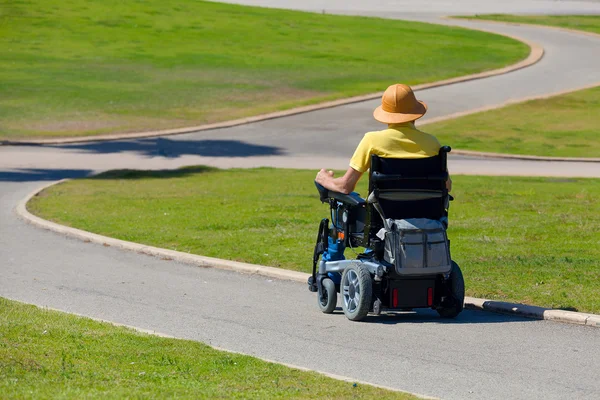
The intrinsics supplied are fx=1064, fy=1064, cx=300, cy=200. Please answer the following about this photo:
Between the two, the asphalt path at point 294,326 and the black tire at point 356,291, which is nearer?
the asphalt path at point 294,326

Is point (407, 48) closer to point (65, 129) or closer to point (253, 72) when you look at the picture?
point (253, 72)

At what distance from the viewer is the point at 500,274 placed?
10797 mm

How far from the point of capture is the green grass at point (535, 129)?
90.0 feet

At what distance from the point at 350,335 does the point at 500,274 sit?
2.81m

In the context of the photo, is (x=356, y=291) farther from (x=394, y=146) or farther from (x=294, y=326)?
(x=394, y=146)

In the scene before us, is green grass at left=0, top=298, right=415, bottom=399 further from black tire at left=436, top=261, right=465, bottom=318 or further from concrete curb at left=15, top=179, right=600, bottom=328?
concrete curb at left=15, top=179, right=600, bottom=328

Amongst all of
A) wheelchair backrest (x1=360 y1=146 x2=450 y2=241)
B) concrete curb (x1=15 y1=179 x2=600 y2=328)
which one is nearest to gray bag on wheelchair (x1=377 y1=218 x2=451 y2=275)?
wheelchair backrest (x1=360 y1=146 x2=450 y2=241)

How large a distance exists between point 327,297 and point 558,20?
5616 centimetres

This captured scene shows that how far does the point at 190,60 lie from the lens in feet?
147

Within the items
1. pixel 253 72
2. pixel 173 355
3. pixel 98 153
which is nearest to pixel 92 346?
pixel 173 355

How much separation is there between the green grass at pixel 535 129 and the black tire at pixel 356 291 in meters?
18.2

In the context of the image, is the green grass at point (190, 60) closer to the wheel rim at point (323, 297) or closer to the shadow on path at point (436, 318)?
the wheel rim at point (323, 297)

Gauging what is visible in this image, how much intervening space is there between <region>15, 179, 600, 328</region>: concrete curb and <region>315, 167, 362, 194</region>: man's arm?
1659 millimetres

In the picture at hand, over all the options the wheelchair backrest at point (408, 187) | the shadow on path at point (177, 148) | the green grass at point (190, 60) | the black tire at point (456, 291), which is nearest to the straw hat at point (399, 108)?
the wheelchair backrest at point (408, 187)
